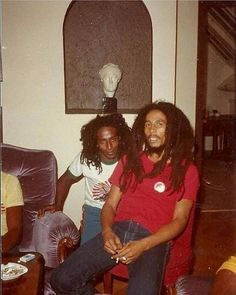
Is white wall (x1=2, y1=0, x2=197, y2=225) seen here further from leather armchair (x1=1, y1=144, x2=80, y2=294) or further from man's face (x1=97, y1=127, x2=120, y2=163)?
man's face (x1=97, y1=127, x2=120, y2=163)

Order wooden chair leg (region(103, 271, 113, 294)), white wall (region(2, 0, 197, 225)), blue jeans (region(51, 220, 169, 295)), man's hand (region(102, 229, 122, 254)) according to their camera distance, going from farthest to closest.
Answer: white wall (region(2, 0, 197, 225)), wooden chair leg (region(103, 271, 113, 294)), man's hand (region(102, 229, 122, 254)), blue jeans (region(51, 220, 169, 295))

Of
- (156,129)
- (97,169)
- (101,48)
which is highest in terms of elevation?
(101,48)

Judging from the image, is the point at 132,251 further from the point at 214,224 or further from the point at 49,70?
the point at 214,224

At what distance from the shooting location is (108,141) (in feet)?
6.99

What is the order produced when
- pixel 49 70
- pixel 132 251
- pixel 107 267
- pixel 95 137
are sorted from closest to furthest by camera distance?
pixel 132 251, pixel 107 267, pixel 95 137, pixel 49 70

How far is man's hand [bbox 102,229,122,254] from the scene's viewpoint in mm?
1619

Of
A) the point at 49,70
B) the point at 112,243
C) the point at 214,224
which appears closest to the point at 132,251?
the point at 112,243

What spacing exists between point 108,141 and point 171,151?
447 millimetres

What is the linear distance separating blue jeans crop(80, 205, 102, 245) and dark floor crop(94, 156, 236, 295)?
433 millimetres

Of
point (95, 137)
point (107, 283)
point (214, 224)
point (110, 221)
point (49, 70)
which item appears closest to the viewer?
point (110, 221)

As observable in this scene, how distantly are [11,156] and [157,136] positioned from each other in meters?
0.97

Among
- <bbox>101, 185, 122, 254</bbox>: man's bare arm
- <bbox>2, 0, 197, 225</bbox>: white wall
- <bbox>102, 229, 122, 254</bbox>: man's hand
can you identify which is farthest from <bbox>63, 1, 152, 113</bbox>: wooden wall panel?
<bbox>102, 229, 122, 254</bbox>: man's hand

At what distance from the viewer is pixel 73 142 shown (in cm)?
290

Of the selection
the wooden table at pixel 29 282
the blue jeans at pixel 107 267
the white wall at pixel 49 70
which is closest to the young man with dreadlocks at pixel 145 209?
the blue jeans at pixel 107 267
